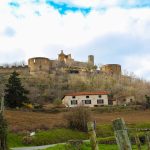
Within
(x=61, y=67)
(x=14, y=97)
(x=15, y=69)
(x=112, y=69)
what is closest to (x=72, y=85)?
(x=61, y=67)

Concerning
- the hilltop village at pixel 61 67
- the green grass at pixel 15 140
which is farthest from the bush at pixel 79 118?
the hilltop village at pixel 61 67

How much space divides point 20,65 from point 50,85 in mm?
31751

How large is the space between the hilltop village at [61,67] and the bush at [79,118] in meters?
82.6

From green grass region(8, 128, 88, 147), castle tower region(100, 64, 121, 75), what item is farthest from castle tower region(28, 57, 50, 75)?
green grass region(8, 128, 88, 147)

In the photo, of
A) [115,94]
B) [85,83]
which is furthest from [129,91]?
[85,83]

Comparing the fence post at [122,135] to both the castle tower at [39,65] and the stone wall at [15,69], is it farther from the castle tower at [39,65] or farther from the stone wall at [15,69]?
the stone wall at [15,69]

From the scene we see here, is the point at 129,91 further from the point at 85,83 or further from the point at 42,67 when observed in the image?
the point at 42,67

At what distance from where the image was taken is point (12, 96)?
6725cm

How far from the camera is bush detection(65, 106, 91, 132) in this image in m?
47.3

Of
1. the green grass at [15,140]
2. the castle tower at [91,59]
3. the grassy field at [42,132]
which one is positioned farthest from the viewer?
the castle tower at [91,59]

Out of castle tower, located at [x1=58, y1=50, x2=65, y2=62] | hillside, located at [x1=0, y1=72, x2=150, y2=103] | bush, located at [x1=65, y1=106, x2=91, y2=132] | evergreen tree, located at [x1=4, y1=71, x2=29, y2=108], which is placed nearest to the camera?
bush, located at [x1=65, y1=106, x2=91, y2=132]

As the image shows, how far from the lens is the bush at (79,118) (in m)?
47.3

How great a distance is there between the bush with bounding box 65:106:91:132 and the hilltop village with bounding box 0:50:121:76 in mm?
82610

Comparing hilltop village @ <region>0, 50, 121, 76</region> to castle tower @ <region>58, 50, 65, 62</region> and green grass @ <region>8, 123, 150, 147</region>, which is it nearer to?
castle tower @ <region>58, 50, 65, 62</region>
